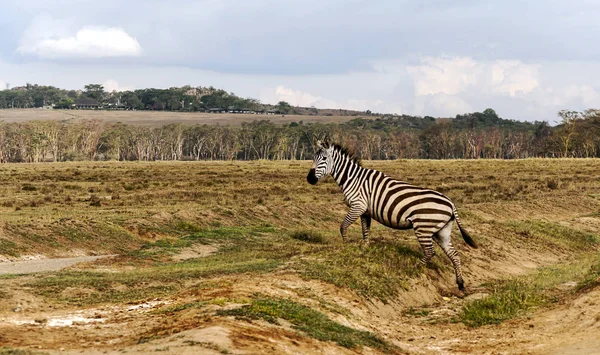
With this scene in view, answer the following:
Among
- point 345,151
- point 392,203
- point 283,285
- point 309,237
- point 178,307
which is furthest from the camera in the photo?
point 309,237

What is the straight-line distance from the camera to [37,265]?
20375mm

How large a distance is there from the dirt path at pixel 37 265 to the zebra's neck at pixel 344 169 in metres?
6.97

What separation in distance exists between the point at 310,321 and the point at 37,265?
10.7 meters

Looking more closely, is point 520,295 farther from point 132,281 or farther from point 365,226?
point 132,281

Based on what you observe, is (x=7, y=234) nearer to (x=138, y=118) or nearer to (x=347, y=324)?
(x=347, y=324)

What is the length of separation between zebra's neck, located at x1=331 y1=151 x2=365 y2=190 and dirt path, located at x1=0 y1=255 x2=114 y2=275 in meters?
6.97

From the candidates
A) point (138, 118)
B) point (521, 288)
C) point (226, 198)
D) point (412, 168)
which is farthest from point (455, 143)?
point (521, 288)

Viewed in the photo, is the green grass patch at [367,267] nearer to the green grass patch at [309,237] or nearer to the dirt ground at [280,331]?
the dirt ground at [280,331]

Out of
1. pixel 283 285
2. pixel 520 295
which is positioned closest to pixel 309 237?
pixel 520 295

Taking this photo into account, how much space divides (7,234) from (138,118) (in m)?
177

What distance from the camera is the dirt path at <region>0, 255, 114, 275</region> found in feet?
63.0

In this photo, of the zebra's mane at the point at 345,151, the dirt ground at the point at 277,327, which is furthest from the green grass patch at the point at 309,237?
the dirt ground at the point at 277,327

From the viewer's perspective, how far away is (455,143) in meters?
143

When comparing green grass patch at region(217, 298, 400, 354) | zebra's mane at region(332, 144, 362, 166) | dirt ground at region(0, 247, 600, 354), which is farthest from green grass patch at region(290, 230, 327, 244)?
green grass patch at region(217, 298, 400, 354)
